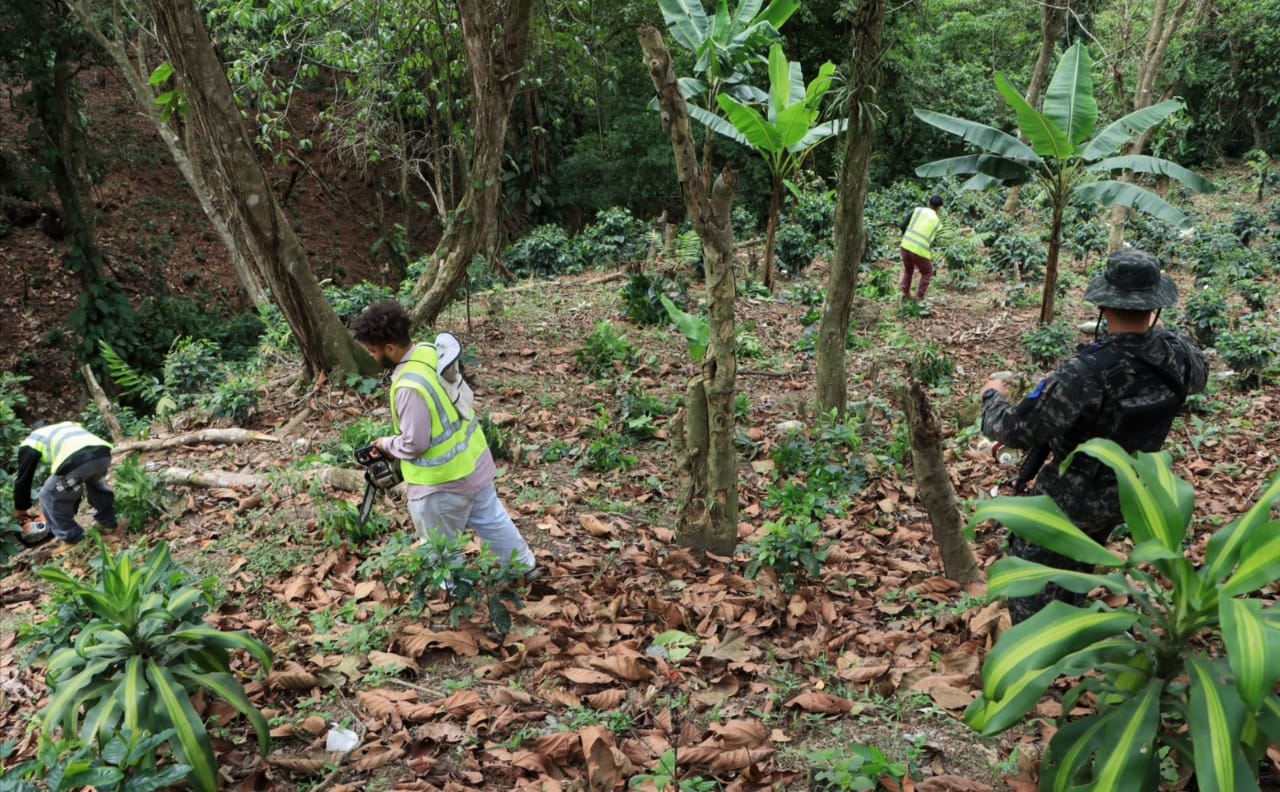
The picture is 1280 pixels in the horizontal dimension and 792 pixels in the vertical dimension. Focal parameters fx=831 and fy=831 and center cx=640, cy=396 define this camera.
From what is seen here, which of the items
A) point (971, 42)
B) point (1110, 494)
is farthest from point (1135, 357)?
point (971, 42)

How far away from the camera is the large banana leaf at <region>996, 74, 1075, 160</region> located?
747 cm

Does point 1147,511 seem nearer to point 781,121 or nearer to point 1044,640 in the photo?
point 1044,640

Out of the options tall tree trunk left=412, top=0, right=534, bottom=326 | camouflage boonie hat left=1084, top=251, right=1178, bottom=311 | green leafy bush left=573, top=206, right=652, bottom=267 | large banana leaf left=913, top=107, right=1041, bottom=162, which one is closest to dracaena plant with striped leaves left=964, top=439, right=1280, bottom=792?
camouflage boonie hat left=1084, top=251, right=1178, bottom=311

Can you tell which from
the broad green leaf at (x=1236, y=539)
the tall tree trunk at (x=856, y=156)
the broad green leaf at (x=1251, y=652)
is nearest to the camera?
the broad green leaf at (x=1251, y=652)

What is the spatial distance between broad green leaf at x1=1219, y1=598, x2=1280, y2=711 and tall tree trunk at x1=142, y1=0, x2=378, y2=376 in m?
6.58

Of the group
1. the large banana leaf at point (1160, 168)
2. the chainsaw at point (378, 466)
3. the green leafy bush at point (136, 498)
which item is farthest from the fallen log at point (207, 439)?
the large banana leaf at point (1160, 168)

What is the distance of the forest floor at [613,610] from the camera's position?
3105mm

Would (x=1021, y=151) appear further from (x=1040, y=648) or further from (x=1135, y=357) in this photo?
(x=1040, y=648)

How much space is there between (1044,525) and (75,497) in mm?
6055

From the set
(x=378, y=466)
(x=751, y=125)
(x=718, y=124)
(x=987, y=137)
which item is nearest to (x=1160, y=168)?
(x=987, y=137)

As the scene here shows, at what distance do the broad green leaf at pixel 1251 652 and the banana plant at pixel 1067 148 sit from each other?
6.57 meters

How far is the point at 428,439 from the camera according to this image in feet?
12.6

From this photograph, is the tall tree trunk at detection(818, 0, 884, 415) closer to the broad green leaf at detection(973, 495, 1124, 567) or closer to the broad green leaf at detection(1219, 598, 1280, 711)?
the broad green leaf at detection(973, 495, 1124, 567)

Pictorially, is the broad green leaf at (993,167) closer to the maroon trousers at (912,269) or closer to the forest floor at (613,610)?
the maroon trousers at (912,269)
